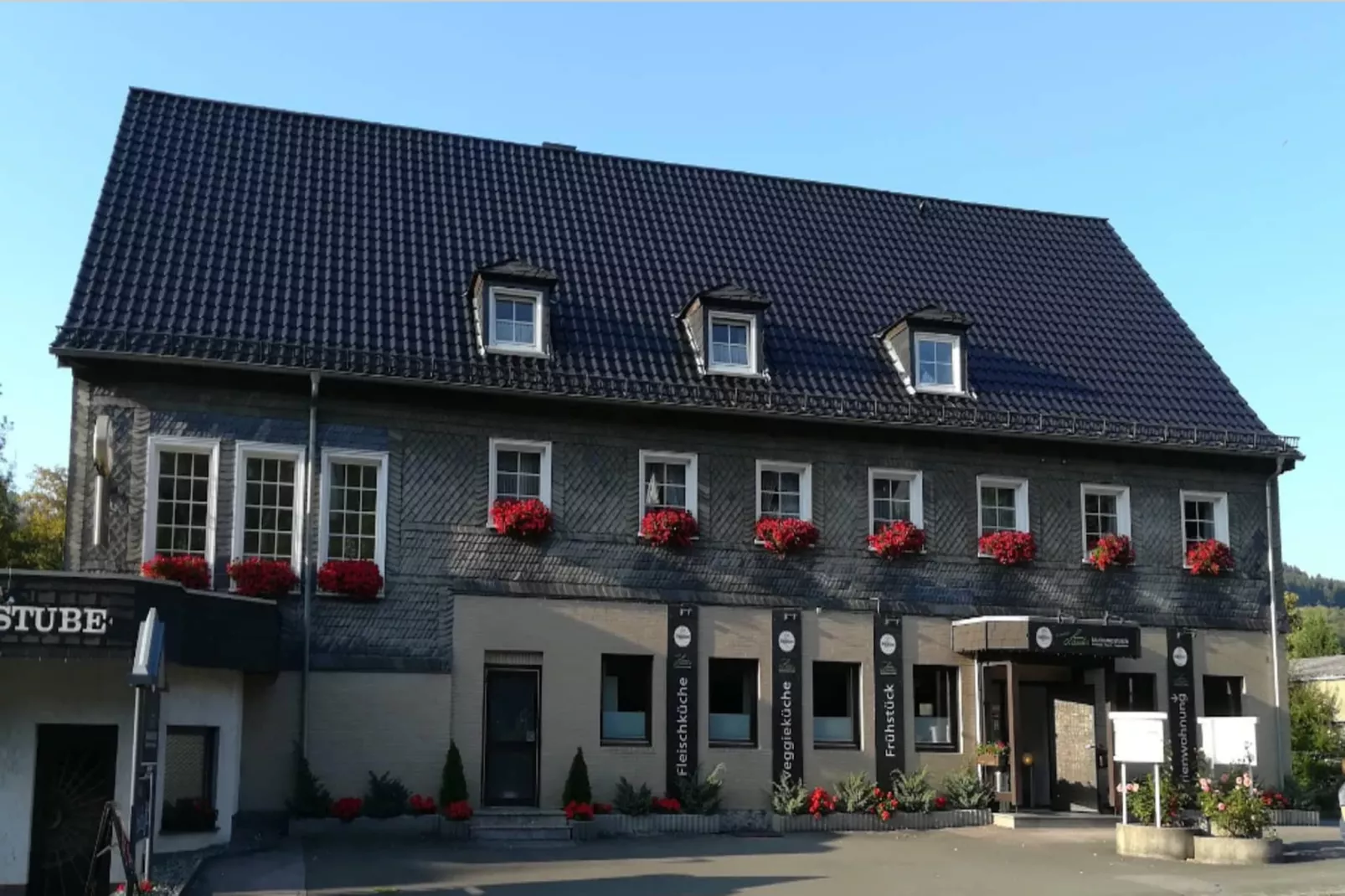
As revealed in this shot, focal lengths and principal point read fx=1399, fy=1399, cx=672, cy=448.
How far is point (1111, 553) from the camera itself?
2427 centimetres

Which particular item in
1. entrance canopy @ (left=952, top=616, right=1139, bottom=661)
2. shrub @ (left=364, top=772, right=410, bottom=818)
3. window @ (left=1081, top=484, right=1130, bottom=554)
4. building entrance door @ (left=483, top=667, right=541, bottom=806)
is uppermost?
window @ (left=1081, top=484, right=1130, bottom=554)

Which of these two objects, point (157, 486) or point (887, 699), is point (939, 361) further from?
point (157, 486)

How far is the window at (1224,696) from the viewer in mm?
25062

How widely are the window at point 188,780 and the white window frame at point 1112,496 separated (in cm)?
1481

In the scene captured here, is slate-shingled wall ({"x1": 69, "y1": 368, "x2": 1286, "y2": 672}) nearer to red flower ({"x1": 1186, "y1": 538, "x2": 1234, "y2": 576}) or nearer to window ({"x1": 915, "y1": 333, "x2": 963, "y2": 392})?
red flower ({"x1": 1186, "y1": 538, "x2": 1234, "y2": 576})

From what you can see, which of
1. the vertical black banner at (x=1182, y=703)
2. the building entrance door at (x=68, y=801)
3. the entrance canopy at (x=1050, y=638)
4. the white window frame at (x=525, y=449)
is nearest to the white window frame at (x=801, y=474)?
the entrance canopy at (x=1050, y=638)

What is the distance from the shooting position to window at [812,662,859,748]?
22.7 m

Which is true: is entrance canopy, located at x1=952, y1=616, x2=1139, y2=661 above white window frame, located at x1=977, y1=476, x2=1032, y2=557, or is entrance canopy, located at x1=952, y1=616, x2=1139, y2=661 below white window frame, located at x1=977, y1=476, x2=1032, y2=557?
below

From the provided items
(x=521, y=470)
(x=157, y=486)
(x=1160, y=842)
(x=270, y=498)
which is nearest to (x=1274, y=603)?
(x=1160, y=842)

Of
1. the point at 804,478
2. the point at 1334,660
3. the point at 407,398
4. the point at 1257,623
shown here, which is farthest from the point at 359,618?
the point at 1334,660

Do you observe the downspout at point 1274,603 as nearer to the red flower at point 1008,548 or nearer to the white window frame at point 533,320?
the red flower at point 1008,548

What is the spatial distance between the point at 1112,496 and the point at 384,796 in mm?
13673

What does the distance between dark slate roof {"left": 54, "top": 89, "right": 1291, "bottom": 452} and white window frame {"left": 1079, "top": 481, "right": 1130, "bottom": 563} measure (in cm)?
97

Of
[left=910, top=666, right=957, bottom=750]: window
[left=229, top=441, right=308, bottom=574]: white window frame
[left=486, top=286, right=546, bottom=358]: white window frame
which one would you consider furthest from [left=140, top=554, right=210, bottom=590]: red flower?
[left=910, top=666, right=957, bottom=750]: window
